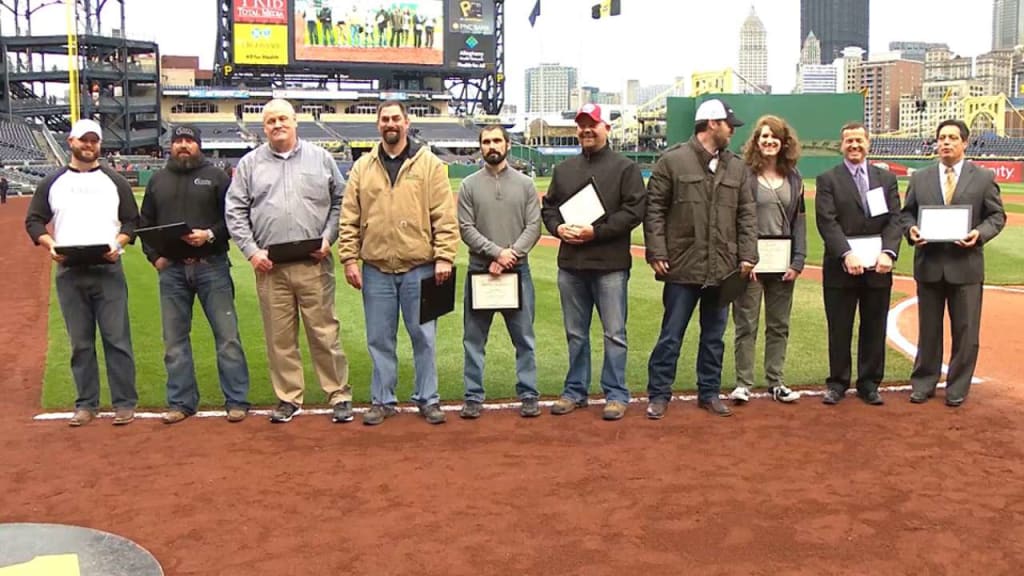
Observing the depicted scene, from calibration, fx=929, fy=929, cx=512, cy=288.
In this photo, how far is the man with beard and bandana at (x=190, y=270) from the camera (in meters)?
6.41

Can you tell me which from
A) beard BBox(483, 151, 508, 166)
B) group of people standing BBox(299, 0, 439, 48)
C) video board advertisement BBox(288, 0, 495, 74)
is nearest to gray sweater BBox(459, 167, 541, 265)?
beard BBox(483, 151, 508, 166)

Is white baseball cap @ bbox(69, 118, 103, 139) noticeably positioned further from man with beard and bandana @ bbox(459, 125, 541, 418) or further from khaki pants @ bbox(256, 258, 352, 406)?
man with beard and bandana @ bbox(459, 125, 541, 418)

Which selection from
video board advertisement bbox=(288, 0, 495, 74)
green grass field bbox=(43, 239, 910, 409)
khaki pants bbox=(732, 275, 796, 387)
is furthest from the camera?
video board advertisement bbox=(288, 0, 495, 74)

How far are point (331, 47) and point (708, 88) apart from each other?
43.7 meters

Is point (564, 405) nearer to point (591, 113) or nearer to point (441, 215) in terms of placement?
point (441, 215)

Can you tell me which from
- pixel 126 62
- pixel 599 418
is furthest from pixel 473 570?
pixel 126 62

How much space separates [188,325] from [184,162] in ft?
3.75

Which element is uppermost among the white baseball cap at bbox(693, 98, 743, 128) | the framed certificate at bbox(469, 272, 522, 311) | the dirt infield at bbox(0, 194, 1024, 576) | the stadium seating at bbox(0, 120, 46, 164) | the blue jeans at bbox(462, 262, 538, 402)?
the stadium seating at bbox(0, 120, 46, 164)

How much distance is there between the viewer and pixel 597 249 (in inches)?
Result: 250

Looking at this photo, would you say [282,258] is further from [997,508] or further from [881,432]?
[997,508]

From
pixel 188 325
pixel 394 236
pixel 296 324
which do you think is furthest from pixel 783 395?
pixel 188 325

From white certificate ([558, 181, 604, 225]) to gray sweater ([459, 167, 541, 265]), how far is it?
10.1 inches

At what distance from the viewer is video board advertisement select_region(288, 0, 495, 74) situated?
251 ft

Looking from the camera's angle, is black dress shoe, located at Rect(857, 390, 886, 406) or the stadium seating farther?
the stadium seating
